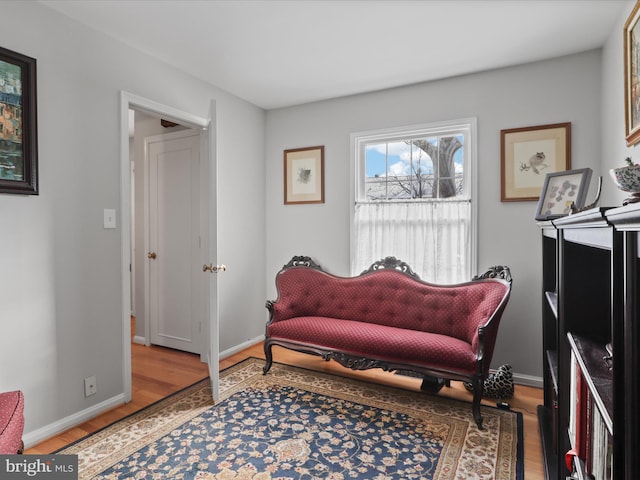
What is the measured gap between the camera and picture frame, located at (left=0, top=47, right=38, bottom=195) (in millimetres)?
1931

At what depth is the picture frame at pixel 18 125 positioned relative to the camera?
1.93 meters

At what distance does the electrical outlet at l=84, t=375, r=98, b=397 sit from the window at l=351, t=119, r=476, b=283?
7.47 feet

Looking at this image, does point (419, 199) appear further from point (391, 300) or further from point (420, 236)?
point (391, 300)

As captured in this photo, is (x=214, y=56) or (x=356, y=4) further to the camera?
(x=214, y=56)

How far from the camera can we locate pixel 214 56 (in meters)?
2.77

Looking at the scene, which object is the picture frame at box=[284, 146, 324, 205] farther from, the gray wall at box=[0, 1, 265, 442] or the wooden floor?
the wooden floor

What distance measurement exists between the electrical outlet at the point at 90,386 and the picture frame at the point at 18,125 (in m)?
1.22

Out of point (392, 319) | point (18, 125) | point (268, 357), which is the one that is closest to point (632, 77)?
point (392, 319)

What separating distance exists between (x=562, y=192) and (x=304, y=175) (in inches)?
91.5

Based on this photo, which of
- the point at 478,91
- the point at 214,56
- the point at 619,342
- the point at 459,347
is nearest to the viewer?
the point at 619,342

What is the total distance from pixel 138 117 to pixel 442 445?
4.03 meters

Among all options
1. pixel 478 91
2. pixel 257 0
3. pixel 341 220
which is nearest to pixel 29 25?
pixel 257 0

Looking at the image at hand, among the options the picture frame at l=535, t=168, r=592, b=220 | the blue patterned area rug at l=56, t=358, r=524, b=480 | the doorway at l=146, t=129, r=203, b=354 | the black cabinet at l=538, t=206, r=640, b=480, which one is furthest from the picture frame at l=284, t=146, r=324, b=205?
the black cabinet at l=538, t=206, r=640, b=480

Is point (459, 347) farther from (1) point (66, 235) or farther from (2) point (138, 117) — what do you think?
(2) point (138, 117)
